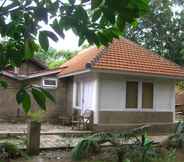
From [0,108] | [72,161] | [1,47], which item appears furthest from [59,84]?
[1,47]

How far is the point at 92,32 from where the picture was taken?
5.00 ft

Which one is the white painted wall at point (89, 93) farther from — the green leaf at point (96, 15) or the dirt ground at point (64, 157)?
the green leaf at point (96, 15)

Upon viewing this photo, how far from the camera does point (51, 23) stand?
4.77ft

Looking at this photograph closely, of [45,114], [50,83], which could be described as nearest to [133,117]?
[45,114]

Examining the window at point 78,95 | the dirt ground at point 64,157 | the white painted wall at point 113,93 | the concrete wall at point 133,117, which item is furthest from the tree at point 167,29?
the dirt ground at point 64,157

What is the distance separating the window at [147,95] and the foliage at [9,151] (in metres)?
7.77

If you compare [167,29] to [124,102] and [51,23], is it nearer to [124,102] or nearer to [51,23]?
[124,102]

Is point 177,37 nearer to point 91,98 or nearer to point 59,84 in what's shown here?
point 59,84

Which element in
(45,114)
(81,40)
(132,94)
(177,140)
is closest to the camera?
(81,40)

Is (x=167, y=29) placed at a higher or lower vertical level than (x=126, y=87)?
higher

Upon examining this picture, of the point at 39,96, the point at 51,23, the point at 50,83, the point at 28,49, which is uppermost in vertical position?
the point at 50,83

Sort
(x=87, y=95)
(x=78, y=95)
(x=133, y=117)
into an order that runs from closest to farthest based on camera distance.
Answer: (x=133, y=117) < (x=87, y=95) < (x=78, y=95)

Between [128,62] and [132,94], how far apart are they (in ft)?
4.81

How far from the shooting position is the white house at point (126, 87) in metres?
14.6
